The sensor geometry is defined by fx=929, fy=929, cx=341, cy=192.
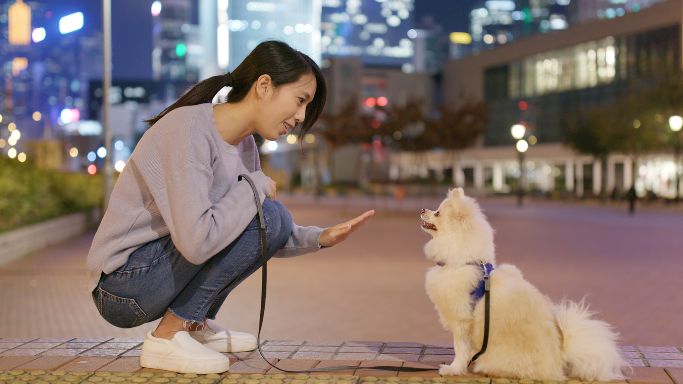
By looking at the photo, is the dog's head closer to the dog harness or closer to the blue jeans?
the dog harness

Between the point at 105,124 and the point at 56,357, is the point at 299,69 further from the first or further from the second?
the point at 105,124

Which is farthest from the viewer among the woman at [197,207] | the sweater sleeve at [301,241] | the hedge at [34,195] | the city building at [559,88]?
the city building at [559,88]

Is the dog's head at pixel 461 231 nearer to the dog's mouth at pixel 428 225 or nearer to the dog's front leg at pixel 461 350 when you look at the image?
the dog's mouth at pixel 428 225

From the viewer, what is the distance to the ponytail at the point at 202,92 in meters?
4.60

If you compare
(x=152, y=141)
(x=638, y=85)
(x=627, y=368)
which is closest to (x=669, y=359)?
(x=627, y=368)

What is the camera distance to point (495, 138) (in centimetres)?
8281

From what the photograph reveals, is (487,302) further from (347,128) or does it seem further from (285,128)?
(347,128)

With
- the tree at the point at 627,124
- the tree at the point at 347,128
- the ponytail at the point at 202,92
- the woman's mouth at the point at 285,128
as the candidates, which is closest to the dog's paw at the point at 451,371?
the woman's mouth at the point at 285,128

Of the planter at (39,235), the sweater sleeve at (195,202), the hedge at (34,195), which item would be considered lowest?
the planter at (39,235)

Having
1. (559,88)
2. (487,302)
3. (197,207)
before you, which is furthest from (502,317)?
(559,88)

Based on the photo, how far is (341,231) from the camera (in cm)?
462

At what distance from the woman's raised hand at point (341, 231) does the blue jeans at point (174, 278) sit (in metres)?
0.24

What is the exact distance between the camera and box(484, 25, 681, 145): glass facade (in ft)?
206

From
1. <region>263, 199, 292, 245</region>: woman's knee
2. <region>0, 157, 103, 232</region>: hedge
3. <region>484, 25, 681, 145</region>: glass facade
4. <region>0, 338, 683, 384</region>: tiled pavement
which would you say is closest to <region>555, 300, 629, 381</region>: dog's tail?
<region>0, 338, 683, 384</region>: tiled pavement
